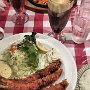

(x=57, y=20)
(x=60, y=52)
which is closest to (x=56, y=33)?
(x=57, y=20)

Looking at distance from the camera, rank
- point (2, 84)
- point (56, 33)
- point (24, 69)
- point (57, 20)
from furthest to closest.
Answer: point (56, 33), point (57, 20), point (24, 69), point (2, 84)

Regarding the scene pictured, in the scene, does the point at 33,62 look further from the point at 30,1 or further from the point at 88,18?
the point at 30,1

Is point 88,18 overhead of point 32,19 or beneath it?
overhead

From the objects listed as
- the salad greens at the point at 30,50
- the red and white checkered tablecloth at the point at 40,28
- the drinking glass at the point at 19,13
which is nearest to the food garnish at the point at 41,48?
the salad greens at the point at 30,50

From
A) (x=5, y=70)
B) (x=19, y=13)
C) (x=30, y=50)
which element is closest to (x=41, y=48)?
(x=30, y=50)

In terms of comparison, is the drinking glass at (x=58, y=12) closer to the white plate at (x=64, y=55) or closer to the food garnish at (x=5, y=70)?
the white plate at (x=64, y=55)

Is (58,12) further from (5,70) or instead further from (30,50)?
(5,70)

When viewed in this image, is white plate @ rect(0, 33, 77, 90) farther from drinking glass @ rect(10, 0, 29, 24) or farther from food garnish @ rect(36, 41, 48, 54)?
drinking glass @ rect(10, 0, 29, 24)

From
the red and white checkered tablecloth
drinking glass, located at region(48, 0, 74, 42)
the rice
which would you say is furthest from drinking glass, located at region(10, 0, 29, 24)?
the rice
